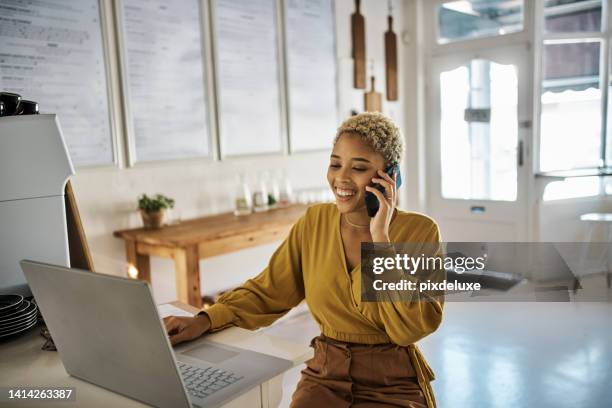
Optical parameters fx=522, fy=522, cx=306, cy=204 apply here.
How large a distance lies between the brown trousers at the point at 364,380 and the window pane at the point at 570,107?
3.88 meters

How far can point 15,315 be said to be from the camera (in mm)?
1378

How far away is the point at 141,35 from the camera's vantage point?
3.08m

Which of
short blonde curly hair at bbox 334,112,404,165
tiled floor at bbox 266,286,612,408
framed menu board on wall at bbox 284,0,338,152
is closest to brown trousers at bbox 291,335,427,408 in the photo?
short blonde curly hair at bbox 334,112,404,165

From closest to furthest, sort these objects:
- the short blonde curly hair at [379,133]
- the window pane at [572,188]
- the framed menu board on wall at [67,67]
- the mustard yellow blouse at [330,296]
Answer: the mustard yellow blouse at [330,296] → the short blonde curly hair at [379,133] → the framed menu board on wall at [67,67] → the window pane at [572,188]

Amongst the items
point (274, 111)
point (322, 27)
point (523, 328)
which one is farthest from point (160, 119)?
point (523, 328)

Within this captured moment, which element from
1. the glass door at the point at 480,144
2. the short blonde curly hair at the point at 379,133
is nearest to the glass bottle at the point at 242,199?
the short blonde curly hair at the point at 379,133

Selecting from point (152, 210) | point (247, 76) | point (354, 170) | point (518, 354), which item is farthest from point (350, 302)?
point (247, 76)

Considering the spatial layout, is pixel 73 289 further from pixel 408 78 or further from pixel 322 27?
pixel 408 78

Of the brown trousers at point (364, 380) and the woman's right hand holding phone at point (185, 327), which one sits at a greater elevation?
the woman's right hand holding phone at point (185, 327)

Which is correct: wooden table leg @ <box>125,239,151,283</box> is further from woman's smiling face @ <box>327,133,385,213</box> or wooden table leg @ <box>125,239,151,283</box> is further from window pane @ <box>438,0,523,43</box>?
window pane @ <box>438,0,523,43</box>

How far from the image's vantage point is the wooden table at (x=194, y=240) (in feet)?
9.09

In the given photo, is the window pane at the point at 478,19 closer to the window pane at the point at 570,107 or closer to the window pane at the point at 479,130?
the window pane at the point at 479,130

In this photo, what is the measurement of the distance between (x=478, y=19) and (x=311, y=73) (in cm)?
178

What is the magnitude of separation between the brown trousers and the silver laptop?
295 millimetres
